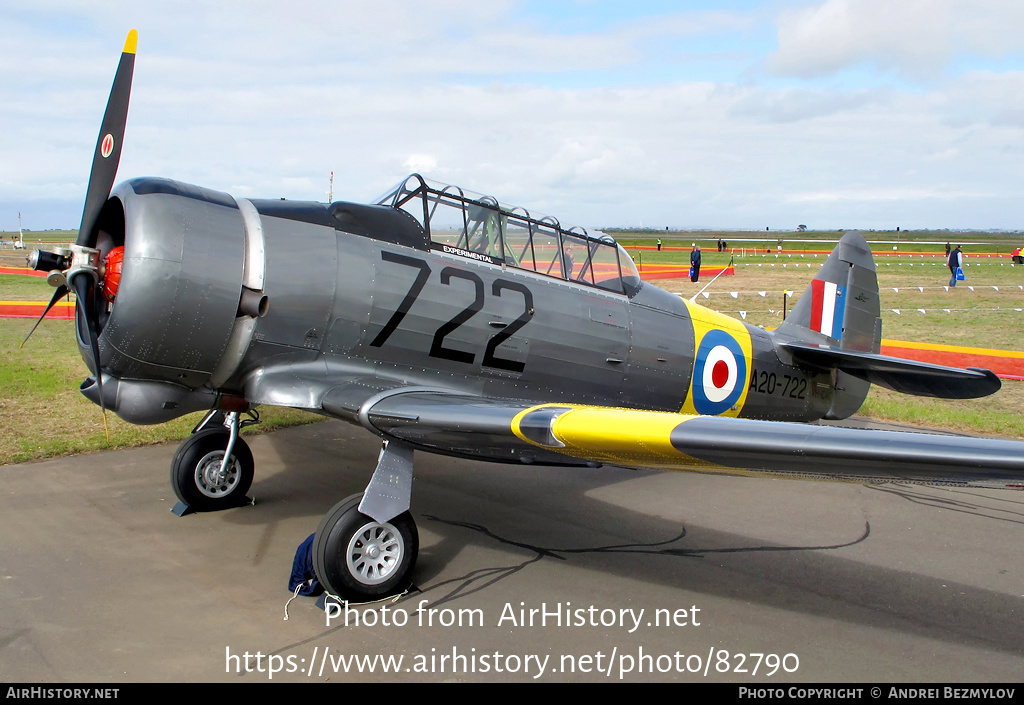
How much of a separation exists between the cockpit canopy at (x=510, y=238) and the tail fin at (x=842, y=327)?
2.24 m

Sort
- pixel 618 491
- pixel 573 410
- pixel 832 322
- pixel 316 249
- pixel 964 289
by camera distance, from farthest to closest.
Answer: pixel 964 289 → pixel 832 322 → pixel 618 491 → pixel 316 249 → pixel 573 410

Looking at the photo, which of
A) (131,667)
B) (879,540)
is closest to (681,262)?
(879,540)

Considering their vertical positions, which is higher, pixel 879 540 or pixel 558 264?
pixel 558 264

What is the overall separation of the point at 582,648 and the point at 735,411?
3.97 m

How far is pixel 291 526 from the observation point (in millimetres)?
5652

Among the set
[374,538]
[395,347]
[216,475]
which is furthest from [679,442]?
[216,475]

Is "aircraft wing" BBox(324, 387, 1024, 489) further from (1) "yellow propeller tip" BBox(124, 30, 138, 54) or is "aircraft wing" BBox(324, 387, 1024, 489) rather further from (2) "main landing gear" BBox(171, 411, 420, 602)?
(1) "yellow propeller tip" BBox(124, 30, 138, 54)

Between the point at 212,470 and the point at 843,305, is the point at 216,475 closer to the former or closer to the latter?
the point at 212,470

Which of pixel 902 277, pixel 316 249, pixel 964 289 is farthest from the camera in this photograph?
pixel 902 277

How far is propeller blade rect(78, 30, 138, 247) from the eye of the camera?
4664mm

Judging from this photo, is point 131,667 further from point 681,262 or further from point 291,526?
point 681,262

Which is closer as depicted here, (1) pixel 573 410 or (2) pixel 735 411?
(1) pixel 573 410

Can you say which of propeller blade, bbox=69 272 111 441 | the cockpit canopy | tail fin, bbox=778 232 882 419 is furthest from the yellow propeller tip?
tail fin, bbox=778 232 882 419

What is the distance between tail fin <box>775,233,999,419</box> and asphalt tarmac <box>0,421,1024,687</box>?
1.22 m
